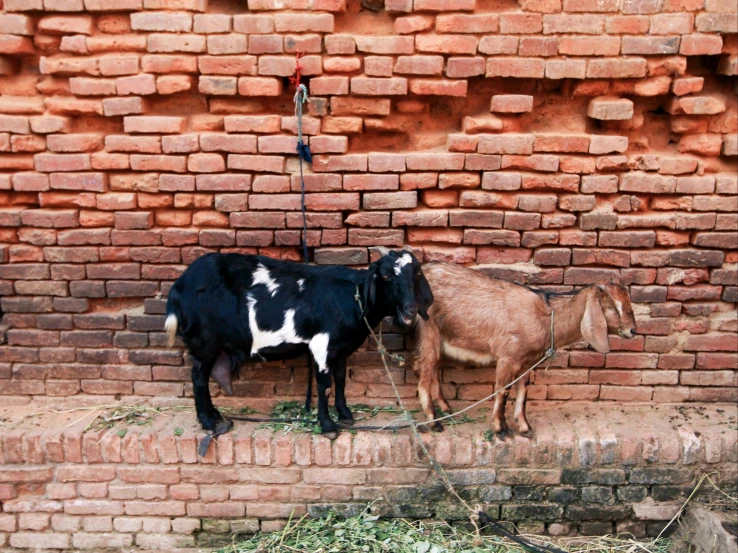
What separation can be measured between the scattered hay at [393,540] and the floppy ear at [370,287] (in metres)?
1.50

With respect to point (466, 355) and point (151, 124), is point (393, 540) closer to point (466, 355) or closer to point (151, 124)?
point (466, 355)

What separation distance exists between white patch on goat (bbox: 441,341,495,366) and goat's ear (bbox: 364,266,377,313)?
658mm

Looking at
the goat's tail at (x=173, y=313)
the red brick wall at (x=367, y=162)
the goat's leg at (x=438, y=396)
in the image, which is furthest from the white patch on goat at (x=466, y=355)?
the goat's tail at (x=173, y=313)

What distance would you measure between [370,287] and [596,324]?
140 cm

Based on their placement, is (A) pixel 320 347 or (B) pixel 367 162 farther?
(B) pixel 367 162

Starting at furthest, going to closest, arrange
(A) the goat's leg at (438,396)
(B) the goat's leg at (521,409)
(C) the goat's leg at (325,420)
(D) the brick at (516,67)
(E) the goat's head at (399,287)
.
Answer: (A) the goat's leg at (438,396)
(B) the goat's leg at (521,409)
(C) the goat's leg at (325,420)
(D) the brick at (516,67)
(E) the goat's head at (399,287)

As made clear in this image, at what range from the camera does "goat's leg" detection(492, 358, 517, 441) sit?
12.5 ft

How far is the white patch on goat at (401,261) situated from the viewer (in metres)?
3.45

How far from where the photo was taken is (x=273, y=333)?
12.1 feet

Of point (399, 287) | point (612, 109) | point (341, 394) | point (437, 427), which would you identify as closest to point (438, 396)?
point (437, 427)

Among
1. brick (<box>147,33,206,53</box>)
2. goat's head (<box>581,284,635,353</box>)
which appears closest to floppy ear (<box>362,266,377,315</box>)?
goat's head (<box>581,284,635,353</box>)

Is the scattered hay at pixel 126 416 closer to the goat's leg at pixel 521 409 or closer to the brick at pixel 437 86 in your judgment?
the goat's leg at pixel 521 409

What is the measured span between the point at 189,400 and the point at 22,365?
117cm

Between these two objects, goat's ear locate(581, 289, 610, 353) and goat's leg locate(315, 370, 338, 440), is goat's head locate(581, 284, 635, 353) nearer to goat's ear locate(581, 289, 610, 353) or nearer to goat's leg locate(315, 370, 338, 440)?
goat's ear locate(581, 289, 610, 353)
